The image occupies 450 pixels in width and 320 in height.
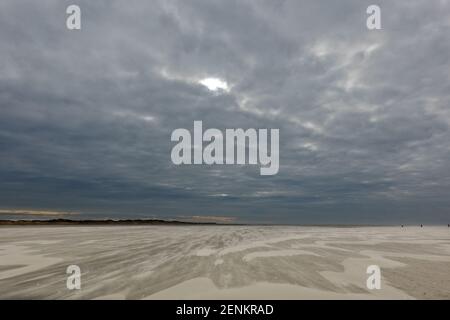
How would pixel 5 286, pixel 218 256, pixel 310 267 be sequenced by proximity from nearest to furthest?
pixel 5 286
pixel 310 267
pixel 218 256

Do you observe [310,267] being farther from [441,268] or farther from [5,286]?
[5,286]

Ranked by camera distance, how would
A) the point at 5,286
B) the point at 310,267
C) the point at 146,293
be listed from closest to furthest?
the point at 146,293, the point at 5,286, the point at 310,267

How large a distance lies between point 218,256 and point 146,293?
21.5 feet

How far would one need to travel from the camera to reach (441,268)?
1240cm

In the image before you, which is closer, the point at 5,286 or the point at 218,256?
the point at 5,286

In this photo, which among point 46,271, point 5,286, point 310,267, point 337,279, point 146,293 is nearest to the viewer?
point 146,293
